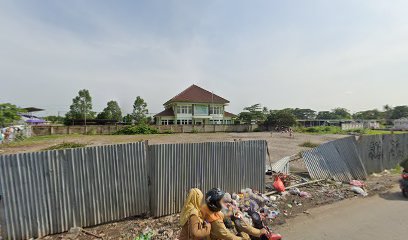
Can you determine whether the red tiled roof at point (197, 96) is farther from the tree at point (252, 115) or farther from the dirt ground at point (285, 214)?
the dirt ground at point (285, 214)

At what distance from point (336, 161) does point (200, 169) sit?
18.6ft

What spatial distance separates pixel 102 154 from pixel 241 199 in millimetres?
3567

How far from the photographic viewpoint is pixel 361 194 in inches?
300

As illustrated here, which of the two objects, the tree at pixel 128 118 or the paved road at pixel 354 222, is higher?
the tree at pixel 128 118

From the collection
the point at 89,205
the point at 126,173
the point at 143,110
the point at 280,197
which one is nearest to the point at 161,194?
the point at 126,173

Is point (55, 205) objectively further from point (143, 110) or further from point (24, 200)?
point (143, 110)

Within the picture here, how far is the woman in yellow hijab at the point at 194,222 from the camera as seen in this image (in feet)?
8.80

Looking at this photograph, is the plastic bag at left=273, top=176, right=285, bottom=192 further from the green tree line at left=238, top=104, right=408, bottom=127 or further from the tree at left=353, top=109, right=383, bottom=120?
the tree at left=353, top=109, right=383, bottom=120

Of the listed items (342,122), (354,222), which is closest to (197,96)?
(342,122)

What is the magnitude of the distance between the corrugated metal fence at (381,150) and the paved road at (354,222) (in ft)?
11.0

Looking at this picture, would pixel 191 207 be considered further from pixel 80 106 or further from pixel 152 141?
pixel 80 106

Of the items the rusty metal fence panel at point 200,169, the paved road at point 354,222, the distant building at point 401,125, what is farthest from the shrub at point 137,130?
the distant building at point 401,125

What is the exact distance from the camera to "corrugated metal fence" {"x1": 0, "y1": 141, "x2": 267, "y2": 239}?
171 inches

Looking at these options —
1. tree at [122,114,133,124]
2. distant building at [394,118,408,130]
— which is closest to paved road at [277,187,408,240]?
tree at [122,114,133,124]
